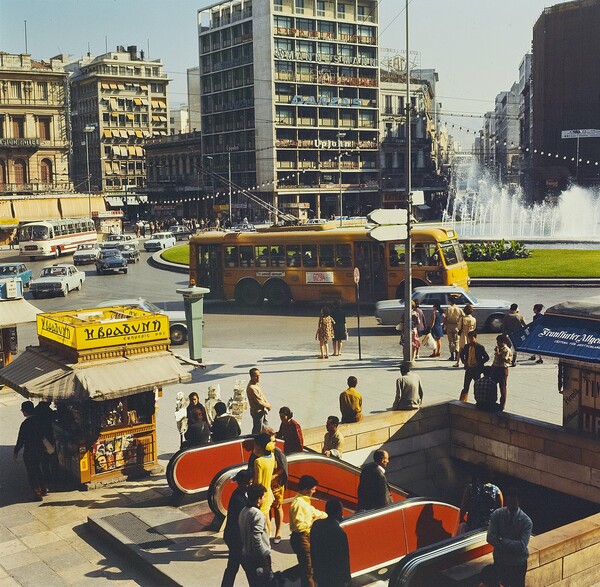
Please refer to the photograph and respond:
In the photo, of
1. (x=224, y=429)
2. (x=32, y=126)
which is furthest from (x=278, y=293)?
(x=32, y=126)

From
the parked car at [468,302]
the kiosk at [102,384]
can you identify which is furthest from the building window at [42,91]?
the kiosk at [102,384]

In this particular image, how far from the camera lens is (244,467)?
416 inches

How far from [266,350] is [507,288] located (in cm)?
1518

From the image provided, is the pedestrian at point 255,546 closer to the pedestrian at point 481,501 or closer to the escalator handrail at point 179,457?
the pedestrian at point 481,501

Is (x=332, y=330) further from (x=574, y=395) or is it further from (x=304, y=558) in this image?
(x=304, y=558)

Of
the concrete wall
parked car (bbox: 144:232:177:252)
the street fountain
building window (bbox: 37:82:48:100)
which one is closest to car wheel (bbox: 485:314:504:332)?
the concrete wall

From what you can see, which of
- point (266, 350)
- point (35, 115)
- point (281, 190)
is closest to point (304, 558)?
point (266, 350)

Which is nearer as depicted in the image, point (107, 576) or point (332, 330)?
point (107, 576)

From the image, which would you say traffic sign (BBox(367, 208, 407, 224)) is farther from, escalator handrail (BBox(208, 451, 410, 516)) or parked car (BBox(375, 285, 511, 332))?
Answer: escalator handrail (BBox(208, 451, 410, 516))

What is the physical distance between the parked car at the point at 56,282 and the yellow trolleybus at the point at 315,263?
8195 millimetres

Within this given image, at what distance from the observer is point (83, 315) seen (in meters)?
13.5

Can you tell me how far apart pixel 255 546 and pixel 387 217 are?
417 inches

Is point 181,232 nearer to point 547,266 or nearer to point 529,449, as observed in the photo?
point 547,266

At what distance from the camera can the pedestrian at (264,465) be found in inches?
368
